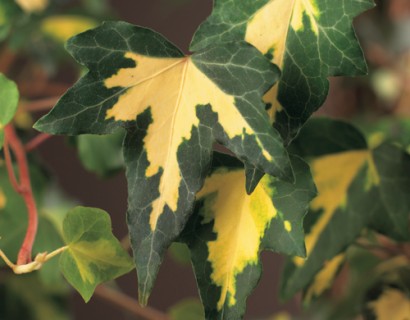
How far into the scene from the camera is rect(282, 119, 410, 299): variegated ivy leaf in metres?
0.45

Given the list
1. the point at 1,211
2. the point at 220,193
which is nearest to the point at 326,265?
the point at 220,193

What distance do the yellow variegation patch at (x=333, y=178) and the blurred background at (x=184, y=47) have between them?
0.10 metres

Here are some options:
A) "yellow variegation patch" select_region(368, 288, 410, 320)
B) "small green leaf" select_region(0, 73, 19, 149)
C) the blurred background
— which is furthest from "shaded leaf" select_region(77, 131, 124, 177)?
"yellow variegation patch" select_region(368, 288, 410, 320)

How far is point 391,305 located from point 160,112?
0.92 ft

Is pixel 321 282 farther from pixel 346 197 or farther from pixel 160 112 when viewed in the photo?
pixel 160 112

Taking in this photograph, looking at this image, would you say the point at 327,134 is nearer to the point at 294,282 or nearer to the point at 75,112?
the point at 294,282

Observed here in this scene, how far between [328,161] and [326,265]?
0.09 metres

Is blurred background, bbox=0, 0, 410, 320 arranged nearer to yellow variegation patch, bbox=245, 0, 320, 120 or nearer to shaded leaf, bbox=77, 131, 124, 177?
shaded leaf, bbox=77, 131, 124, 177

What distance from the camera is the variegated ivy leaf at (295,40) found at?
33 cm

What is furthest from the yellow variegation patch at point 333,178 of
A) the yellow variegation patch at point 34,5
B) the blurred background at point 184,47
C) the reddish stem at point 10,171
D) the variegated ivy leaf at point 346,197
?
the yellow variegation patch at point 34,5

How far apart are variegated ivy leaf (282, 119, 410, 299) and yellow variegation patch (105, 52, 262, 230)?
15 cm

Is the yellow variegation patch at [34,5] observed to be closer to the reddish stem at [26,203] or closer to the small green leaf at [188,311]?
the reddish stem at [26,203]

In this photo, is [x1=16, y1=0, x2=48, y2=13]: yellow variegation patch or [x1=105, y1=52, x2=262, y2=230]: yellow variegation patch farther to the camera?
[x1=16, y1=0, x2=48, y2=13]: yellow variegation patch

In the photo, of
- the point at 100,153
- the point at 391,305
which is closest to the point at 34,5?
the point at 100,153
